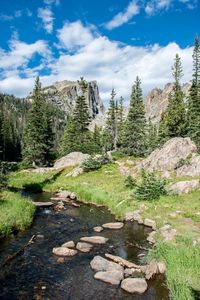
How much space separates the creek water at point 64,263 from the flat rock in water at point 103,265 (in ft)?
1.17

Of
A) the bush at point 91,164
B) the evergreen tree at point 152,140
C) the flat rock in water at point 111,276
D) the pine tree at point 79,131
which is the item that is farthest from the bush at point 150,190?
the pine tree at point 79,131

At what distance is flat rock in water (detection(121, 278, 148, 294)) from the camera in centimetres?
1408

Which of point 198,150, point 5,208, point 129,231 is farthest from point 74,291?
point 198,150

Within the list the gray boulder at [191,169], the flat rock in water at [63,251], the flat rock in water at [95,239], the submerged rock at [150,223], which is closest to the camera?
the flat rock in water at [63,251]

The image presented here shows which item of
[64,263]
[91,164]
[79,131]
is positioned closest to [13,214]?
[64,263]

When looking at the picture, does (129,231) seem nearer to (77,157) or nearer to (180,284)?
(180,284)

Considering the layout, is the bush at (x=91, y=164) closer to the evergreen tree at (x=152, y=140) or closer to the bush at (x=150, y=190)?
the evergreen tree at (x=152, y=140)

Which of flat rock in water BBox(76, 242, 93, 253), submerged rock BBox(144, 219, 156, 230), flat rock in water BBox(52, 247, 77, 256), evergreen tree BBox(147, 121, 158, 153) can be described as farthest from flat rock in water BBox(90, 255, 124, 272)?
evergreen tree BBox(147, 121, 158, 153)

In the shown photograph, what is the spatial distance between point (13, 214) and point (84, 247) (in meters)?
7.00

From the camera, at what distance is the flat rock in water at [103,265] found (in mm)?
16141

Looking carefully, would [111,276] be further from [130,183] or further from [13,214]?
[130,183]

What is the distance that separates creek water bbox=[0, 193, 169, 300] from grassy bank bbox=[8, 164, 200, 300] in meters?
1.15

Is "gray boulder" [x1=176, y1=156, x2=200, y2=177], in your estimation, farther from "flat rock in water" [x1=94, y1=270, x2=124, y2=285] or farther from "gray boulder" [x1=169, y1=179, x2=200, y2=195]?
"flat rock in water" [x1=94, y1=270, x2=124, y2=285]

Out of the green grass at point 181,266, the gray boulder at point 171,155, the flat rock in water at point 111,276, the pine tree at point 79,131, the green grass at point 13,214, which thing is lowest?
the flat rock in water at point 111,276
